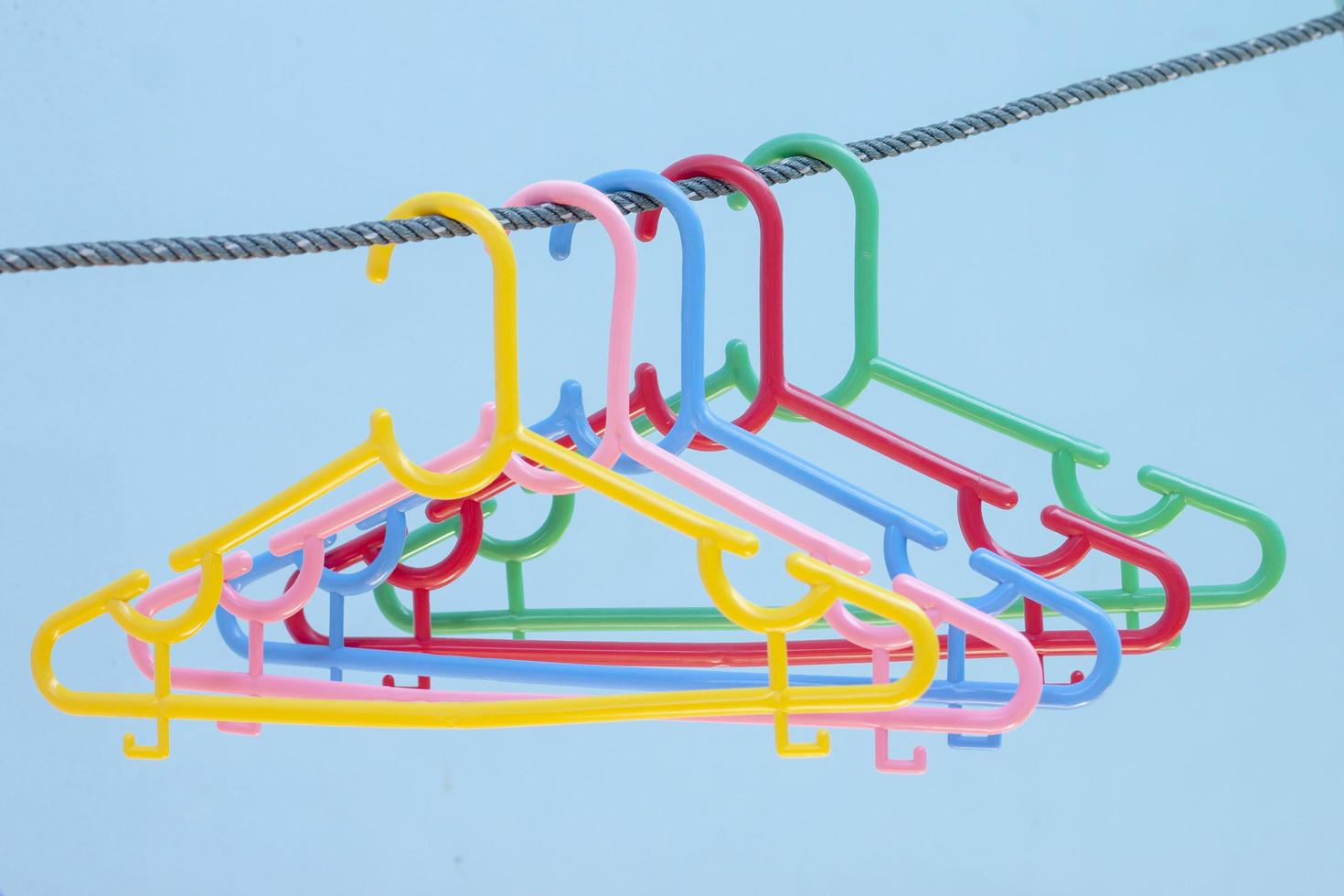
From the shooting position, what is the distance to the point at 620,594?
6.13 feet

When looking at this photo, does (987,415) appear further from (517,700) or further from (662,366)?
(662,366)

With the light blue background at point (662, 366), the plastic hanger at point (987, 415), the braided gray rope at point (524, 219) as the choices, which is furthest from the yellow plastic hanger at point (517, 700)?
the light blue background at point (662, 366)

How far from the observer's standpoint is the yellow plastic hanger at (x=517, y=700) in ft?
2.68

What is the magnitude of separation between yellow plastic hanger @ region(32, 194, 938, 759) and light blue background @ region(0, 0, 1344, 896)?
86 centimetres

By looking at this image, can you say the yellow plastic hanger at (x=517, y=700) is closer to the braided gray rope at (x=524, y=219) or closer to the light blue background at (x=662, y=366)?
the braided gray rope at (x=524, y=219)

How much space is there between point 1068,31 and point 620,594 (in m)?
0.91

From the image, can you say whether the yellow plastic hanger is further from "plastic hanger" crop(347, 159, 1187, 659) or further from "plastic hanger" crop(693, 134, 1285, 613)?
"plastic hanger" crop(693, 134, 1285, 613)

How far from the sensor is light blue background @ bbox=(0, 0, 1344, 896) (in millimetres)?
1683

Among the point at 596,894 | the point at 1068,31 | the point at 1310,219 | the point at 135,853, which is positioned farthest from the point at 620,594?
the point at 1310,219

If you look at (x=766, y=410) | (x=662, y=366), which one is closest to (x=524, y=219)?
(x=766, y=410)

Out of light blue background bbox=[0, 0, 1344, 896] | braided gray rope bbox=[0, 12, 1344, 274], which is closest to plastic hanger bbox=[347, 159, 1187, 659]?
braided gray rope bbox=[0, 12, 1344, 274]

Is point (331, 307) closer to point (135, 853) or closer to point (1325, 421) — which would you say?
point (135, 853)

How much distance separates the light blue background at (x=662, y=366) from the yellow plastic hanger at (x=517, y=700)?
86 cm

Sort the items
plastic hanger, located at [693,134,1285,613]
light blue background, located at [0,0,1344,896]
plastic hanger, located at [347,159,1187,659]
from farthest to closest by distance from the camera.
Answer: light blue background, located at [0,0,1344,896], plastic hanger, located at [693,134,1285,613], plastic hanger, located at [347,159,1187,659]
